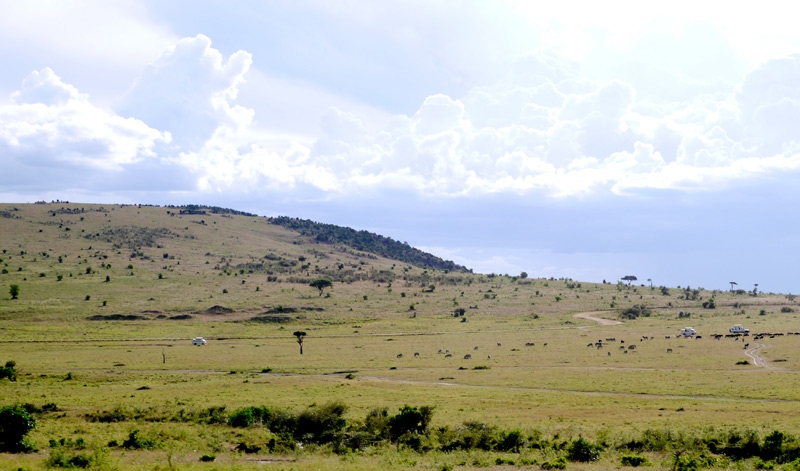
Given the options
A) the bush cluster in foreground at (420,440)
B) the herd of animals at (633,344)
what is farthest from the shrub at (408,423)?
the herd of animals at (633,344)

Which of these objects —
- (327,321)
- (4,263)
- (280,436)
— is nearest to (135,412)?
(280,436)

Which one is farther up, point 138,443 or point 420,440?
point 420,440

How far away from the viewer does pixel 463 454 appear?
35875mm

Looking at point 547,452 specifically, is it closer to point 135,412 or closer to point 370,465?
point 370,465

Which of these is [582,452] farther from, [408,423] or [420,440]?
[408,423]

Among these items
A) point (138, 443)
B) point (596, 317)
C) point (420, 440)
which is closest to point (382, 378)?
point (420, 440)

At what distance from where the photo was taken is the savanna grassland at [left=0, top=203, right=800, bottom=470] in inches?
1428

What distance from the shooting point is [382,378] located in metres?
67.4

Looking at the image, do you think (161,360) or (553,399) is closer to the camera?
(553,399)

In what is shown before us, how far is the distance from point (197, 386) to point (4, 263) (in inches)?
5078

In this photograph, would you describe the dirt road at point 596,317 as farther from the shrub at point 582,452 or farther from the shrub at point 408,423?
the shrub at point 582,452

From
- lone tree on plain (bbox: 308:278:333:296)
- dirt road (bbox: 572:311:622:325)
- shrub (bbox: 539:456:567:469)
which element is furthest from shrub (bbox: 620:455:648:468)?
lone tree on plain (bbox: 308:278:333:296)

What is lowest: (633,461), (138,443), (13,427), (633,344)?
(138,443)

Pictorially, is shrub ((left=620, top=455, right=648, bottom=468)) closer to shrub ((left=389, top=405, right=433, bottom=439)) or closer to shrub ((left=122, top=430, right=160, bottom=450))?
shrub ((left=389, top=405, right=433, bottom=439))
